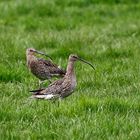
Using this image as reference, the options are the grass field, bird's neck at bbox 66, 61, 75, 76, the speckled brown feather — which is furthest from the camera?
the speckled brown feather

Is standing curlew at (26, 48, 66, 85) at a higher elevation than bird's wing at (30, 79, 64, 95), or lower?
lower

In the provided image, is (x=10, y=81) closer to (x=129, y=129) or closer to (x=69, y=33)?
(x=129, y=129)

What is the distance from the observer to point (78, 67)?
35.9 ft

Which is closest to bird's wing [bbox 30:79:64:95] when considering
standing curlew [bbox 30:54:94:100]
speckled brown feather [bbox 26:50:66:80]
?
standing curlew [bbox 30:54:94:100]

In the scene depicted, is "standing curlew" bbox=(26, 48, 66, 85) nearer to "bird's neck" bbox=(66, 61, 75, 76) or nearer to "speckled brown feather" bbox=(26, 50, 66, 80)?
"speckled brown feather" bbox=(26, 50, 66, 80)

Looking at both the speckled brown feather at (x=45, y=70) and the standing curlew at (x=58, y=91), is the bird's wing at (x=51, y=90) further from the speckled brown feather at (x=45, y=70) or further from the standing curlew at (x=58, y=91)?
the speckled brown feather at (x=45, y=70)

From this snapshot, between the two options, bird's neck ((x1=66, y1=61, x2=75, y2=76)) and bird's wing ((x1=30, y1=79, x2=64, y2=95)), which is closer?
bird's wing ((x1=30, y1=79, x2=64, y2=95))

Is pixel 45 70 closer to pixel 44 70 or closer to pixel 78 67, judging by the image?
pixel 44 70

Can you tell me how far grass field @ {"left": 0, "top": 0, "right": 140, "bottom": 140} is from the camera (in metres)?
6.90

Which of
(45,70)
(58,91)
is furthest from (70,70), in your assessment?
(45,70)

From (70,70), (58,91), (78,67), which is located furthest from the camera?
(78,67)

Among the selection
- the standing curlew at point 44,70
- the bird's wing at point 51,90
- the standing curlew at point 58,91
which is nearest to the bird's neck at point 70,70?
the standing curlew at point 58,91

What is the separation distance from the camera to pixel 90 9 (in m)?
18.3

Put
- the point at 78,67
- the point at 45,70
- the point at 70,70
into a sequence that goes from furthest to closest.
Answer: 1. the point at 78,67
2. the point at 45,70
3. the point at 70,70
